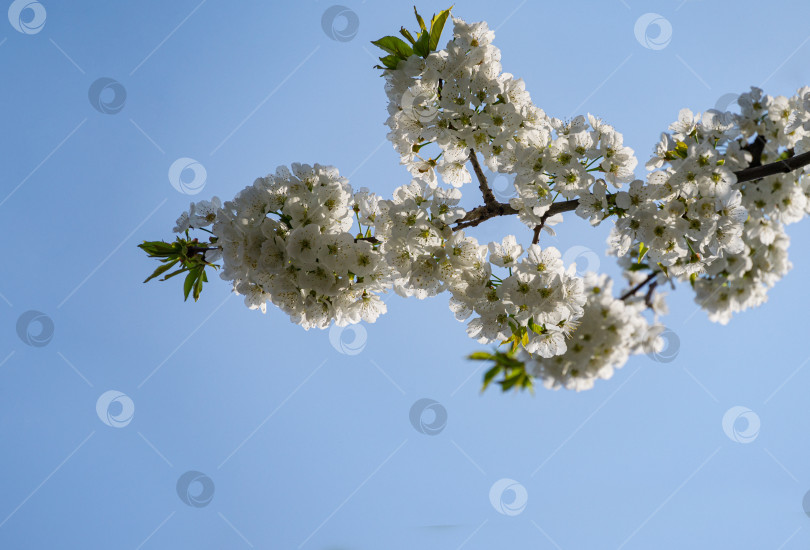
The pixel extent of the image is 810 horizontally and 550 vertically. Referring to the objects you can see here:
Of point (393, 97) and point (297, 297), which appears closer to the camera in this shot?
point (297, 297)

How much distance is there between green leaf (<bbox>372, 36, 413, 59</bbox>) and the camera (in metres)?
2.40

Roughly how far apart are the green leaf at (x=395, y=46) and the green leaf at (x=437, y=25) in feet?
0.38

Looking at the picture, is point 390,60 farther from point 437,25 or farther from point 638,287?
point 638,287

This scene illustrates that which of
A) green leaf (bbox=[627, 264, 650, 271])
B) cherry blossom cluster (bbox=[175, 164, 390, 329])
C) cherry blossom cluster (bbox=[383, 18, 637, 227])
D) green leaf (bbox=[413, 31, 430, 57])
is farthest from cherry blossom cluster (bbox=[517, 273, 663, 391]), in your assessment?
green leaf (bbox=[413, 31, 430, 57])

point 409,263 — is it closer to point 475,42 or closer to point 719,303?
point 475,42

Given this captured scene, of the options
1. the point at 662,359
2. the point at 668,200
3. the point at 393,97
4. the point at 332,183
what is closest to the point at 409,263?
the point at 332,183

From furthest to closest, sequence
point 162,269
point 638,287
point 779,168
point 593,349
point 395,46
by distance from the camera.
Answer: point 638,287 → point 593,349 → point 162,269 → point 395,46 → point 779,168

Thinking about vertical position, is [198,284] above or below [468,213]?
below

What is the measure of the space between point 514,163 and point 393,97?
2.23 feet

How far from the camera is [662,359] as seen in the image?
4.31m

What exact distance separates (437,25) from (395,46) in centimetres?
22

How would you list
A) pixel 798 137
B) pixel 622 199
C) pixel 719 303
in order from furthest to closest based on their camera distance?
pixel 719 303 → pixel 798 137 → pixel 622 199

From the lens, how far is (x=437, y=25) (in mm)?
2410

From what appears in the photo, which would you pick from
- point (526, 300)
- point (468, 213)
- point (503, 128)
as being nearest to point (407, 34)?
point (503, 128)
